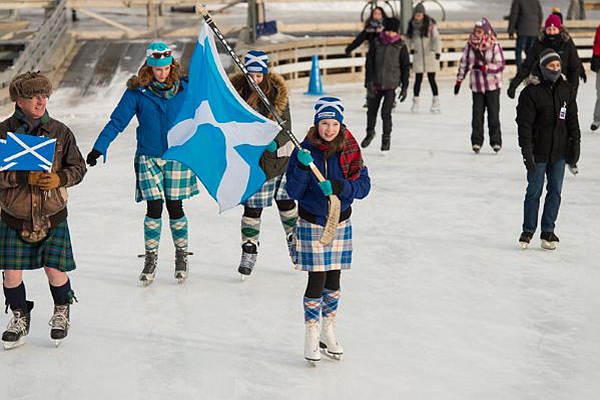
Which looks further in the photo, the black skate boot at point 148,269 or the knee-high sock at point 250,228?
the knee-high sock at point 250,228

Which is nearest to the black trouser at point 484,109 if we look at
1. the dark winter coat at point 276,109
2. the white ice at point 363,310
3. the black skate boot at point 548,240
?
the white ice at point 363,310

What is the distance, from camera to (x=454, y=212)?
1062 cm

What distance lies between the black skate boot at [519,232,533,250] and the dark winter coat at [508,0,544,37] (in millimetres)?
11300

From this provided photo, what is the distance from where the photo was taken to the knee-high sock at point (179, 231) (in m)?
8.21

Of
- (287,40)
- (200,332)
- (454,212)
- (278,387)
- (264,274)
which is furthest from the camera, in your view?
(287,40)

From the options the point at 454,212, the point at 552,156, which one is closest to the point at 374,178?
the point at 454,212

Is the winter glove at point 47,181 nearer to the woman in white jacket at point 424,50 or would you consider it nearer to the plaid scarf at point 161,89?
the plaid scarf at point 161,89

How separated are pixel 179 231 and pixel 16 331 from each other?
1.65 meters

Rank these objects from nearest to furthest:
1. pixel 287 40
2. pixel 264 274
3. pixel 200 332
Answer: pixel 200 332 < pixel 264 274 < pixel 287 40

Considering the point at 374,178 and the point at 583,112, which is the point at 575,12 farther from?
the point at 374,178

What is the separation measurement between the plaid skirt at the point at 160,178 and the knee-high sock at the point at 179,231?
0.81 feet

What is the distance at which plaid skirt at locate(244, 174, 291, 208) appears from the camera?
27.2 ft

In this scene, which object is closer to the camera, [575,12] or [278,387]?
[278,387]

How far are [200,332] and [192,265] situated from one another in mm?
1643
